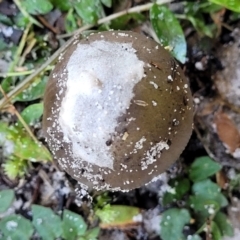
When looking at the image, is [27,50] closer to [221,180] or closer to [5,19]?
[5,19]

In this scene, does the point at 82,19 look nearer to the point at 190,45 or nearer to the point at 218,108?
the point at 190,45

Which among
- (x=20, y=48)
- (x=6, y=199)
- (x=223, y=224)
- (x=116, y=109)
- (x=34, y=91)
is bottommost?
(x=223, y=224)

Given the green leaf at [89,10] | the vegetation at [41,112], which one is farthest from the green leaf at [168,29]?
the green leaf at [89,10]

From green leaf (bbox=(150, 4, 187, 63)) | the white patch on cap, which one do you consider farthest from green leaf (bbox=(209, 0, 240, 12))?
the white patch on cap

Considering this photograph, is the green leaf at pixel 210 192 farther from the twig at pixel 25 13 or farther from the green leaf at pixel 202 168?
the twig at pixel 25 13

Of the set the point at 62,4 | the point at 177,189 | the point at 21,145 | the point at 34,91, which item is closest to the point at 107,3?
the point at 62,4

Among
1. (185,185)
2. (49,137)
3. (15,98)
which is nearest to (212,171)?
(185,185)
